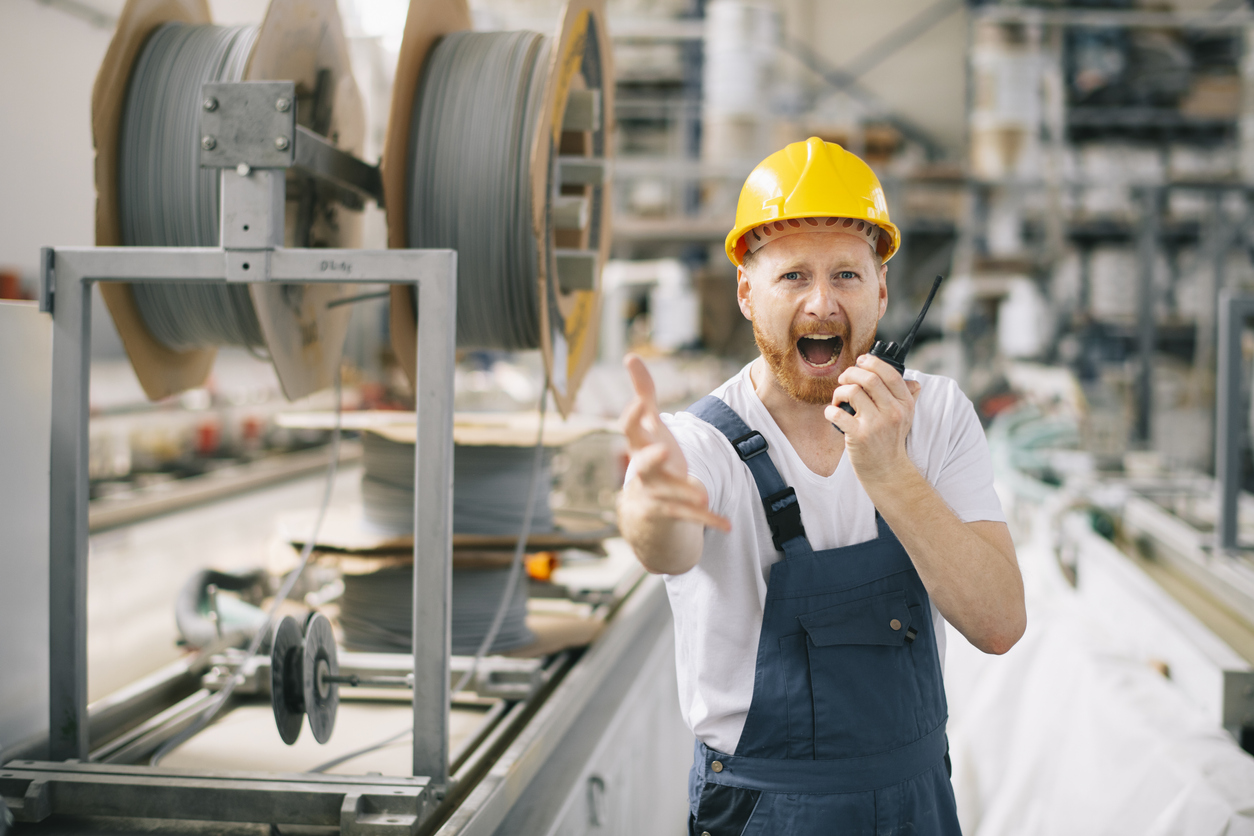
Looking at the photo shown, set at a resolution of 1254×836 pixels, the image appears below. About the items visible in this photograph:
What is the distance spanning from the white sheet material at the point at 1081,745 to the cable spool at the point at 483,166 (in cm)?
137

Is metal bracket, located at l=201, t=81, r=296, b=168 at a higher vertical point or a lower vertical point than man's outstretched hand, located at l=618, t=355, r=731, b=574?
higher

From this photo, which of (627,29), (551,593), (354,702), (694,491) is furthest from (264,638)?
(627,29)

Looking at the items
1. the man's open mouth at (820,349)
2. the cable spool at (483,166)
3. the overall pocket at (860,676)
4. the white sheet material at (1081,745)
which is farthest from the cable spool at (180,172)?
the white sheet material at (1081,745)

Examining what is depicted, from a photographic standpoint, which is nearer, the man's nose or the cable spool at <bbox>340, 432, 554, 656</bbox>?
the man's nose

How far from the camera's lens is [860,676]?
48.8 inches

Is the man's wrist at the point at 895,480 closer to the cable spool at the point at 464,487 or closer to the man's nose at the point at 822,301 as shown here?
the man's nose at the point at 822,301

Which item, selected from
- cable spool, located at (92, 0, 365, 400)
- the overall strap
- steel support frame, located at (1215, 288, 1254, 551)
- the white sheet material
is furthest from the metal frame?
steel support frame, located at (1215, 288, 1254, 551)

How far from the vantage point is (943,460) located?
131 centimetres

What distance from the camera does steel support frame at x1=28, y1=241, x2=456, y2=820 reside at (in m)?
1.39

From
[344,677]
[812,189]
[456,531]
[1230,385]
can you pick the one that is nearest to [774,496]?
[812,189]

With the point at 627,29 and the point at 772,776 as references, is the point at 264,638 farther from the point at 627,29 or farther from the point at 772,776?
the point at 627,29

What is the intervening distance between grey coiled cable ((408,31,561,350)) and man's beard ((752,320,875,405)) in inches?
25.4

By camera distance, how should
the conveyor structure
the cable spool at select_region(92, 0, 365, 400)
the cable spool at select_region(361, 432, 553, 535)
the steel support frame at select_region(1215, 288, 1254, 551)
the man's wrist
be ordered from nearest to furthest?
the man's wrist < the conveyor structure < the cable spool at select_region(92, 0, 365, 400) < the cable spool at select_region(361, 432, 553, 535) < the steel support frame at select_region(1215, 288, 1254, 551)

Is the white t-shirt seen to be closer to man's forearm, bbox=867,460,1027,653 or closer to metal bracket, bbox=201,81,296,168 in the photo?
man's forearm, bbox=867,460,1027,653
